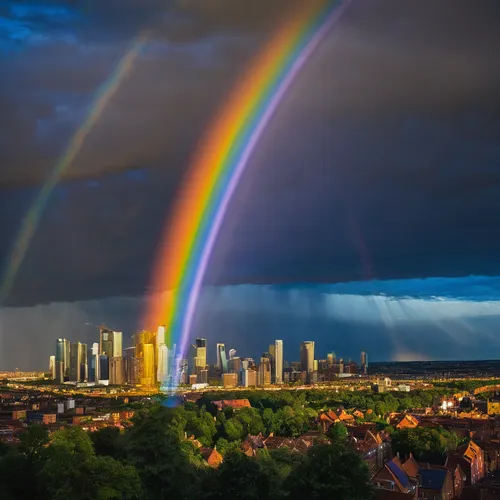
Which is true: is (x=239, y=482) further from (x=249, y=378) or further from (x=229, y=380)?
(x=249, y=378)

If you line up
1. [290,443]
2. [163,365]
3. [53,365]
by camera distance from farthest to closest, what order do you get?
[53,365], [163,365], [290,443]

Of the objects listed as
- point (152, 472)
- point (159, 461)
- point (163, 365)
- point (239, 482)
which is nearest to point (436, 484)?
point (239, 482)

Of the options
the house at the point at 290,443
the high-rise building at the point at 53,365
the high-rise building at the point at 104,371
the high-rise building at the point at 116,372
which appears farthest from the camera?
the high-rise building at the point at 53,365

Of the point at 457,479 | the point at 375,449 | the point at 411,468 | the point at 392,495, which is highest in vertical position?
the point at 392,495

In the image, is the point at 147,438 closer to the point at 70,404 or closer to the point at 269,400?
the point at 269,400

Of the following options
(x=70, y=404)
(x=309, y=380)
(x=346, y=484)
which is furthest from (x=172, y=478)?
(x=309, y=380)

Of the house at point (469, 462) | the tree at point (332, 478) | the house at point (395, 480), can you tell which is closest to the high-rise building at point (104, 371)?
the house at point (469, 462)

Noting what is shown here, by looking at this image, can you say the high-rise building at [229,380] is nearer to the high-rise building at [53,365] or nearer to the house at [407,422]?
the high-rise building at [53,365]
